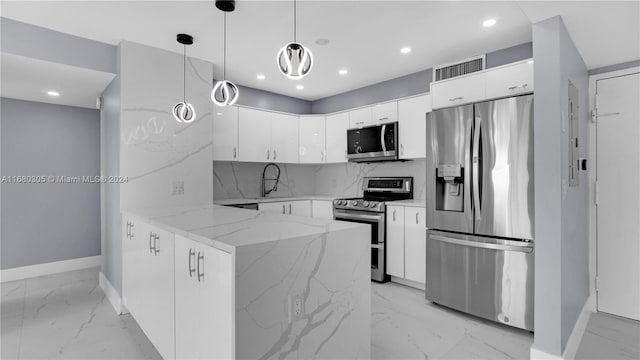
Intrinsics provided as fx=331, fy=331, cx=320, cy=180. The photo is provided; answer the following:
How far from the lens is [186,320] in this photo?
1.72 metres

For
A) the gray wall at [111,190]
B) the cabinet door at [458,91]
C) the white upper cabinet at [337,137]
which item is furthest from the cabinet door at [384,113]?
the gray wall at [111,190]

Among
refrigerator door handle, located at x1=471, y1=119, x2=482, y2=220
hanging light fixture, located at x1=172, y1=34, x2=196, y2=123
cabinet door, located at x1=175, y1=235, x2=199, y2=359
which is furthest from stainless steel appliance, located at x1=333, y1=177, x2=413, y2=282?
cabinet door, located at x1=175, y1=235, x2=199, y2=359

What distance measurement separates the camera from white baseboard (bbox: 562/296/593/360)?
216cm

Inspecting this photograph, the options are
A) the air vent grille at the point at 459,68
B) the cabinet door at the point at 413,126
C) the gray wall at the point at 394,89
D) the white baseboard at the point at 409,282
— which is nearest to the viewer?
the gray wall at the point at 394,89

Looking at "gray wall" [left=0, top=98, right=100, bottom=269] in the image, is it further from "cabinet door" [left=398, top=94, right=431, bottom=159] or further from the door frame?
the door frame

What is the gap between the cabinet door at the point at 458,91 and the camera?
9.83 feet

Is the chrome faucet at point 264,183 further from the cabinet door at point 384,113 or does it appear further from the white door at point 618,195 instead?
the white door at point 618,195

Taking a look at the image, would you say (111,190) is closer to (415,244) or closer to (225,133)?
(225,133)

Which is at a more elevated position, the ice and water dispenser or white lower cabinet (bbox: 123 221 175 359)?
the ice and water dispenser

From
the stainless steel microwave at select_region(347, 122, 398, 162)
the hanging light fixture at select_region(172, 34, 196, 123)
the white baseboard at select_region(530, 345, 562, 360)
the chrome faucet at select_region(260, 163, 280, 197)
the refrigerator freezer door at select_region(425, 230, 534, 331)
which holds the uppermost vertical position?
the hanging light fixture at select_region(172, 34, 196, 123)

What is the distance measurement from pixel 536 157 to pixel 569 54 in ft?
2.62

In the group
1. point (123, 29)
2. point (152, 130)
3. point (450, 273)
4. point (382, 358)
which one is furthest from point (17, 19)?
point (450, 273)

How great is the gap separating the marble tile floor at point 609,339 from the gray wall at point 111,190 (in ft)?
12.6

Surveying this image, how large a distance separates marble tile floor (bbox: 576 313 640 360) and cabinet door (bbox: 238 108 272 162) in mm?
3761
